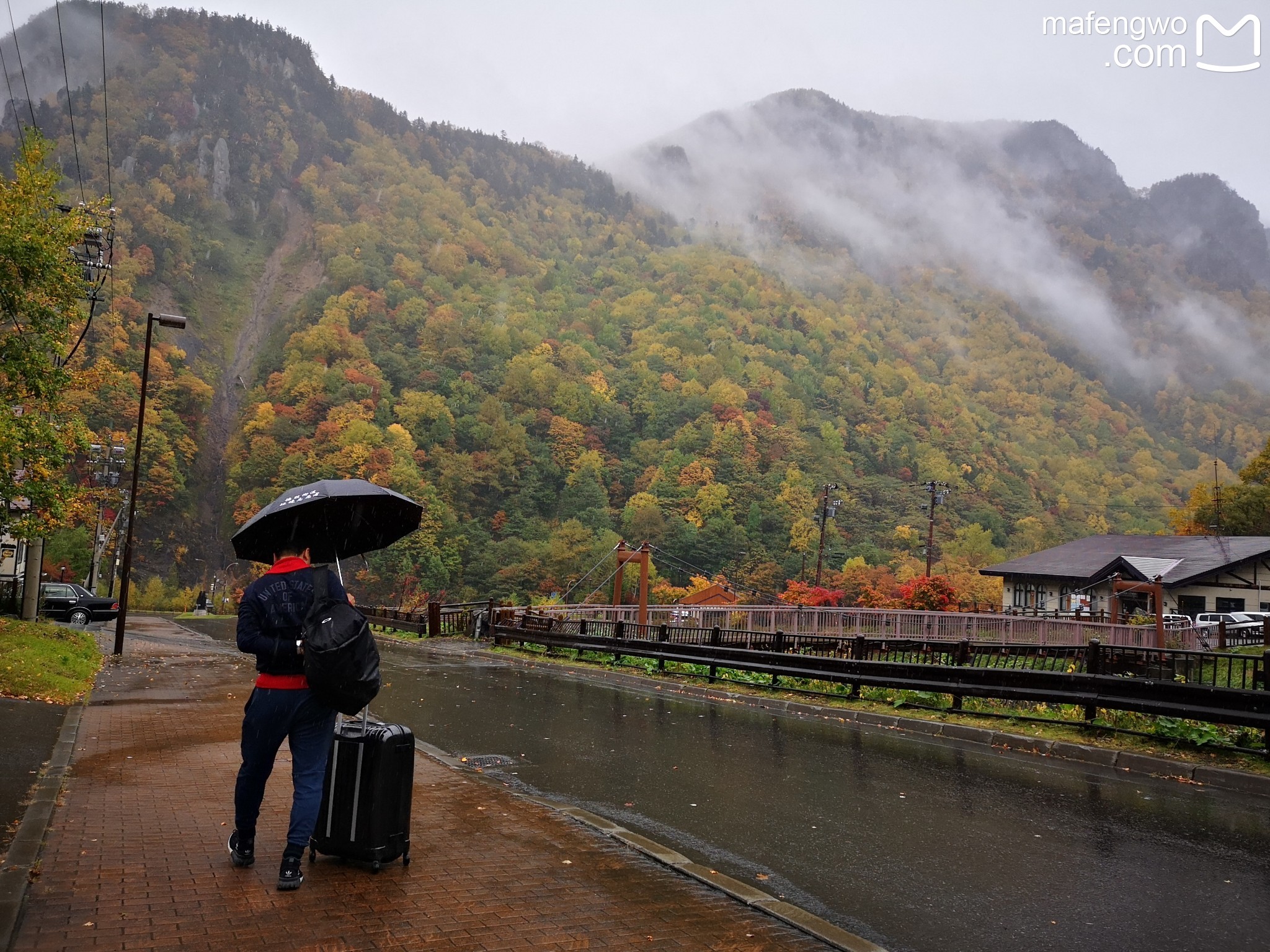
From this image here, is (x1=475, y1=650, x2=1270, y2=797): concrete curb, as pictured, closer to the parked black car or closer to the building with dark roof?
the parked black car

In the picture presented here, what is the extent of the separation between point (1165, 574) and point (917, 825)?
46656 mm

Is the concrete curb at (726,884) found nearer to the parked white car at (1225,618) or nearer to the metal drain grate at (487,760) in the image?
the metal drain grate at (487,760)

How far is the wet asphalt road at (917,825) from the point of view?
211 inches

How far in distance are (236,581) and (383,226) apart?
76370 millimetres

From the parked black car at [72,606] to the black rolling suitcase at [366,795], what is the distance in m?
29.7

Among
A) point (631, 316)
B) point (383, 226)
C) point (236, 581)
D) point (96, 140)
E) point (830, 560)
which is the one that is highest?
point (96, 140)

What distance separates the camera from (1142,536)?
5747 centimetres

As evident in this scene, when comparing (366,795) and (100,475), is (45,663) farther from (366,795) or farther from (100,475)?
(100,475)

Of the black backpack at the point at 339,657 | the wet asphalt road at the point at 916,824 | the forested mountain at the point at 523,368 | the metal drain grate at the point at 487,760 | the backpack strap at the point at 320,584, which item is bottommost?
the metal drain grate at the point at 487,760

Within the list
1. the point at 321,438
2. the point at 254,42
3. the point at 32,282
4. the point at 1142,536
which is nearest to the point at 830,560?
the point at 1142,536

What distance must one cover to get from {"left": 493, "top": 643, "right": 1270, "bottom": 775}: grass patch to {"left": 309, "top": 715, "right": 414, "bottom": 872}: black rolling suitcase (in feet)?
29.6

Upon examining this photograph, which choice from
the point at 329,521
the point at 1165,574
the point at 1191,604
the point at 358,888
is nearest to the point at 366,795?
the point at 358,888

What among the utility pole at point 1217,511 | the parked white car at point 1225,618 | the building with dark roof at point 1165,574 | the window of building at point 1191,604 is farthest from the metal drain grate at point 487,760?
the utility pole at point 1217,511

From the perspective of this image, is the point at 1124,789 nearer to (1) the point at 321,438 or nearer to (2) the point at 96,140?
(1) the point at 321,438
